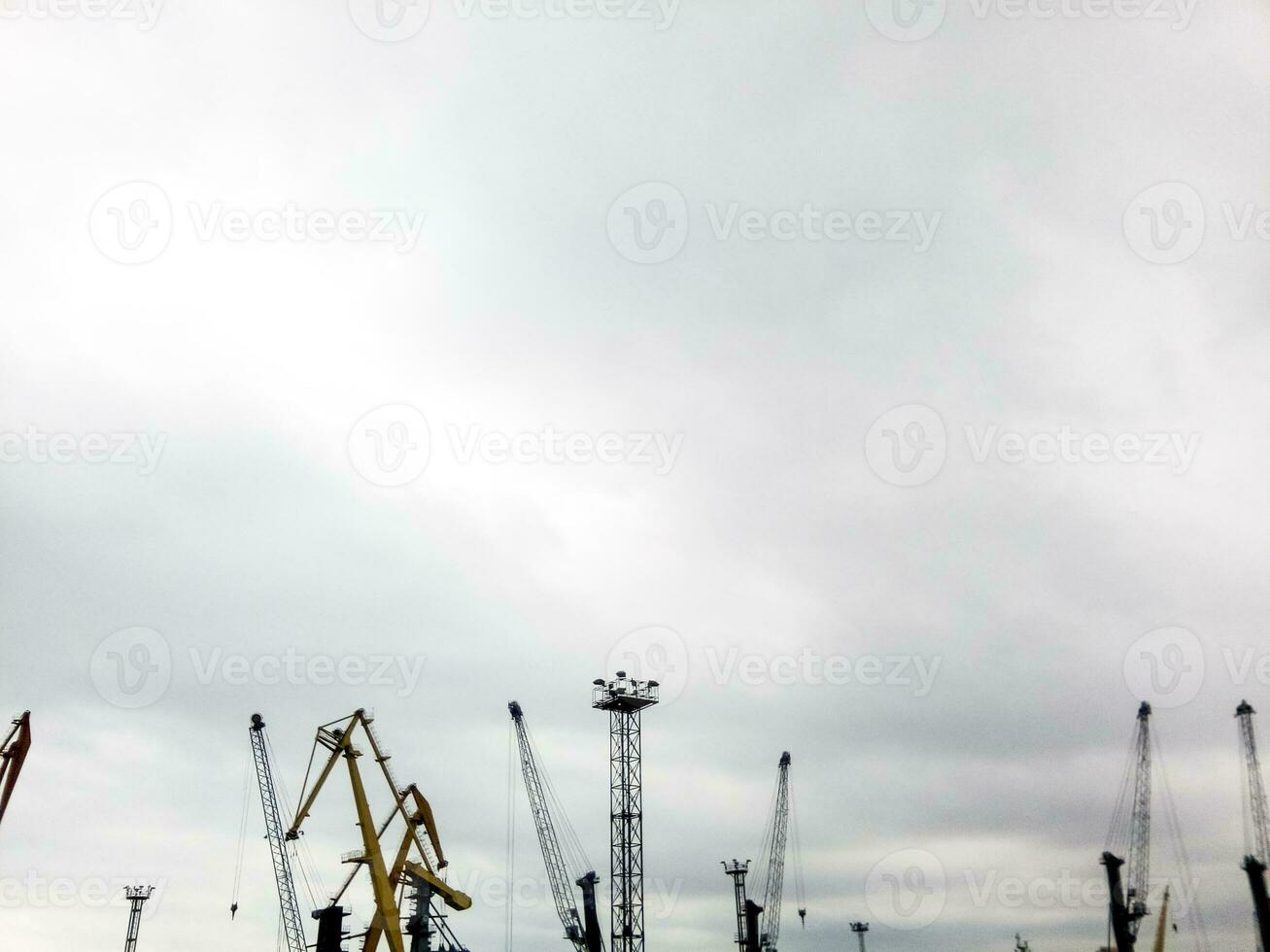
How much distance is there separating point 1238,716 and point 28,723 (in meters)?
135

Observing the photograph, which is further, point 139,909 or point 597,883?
point 139,909

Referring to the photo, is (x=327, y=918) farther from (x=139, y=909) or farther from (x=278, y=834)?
(x=139, y=909)

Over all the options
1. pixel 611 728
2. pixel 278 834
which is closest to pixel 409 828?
pixel 611 728

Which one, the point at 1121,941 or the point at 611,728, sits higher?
the point at 611,728

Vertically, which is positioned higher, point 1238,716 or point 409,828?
point 1238,716

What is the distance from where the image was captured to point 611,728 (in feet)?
272

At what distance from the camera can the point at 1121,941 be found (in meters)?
94.0

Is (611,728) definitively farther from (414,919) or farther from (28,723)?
(28,723)

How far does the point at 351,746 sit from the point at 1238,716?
110987 millimetres

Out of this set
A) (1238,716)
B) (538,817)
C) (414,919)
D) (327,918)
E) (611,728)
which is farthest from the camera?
(1238,716)

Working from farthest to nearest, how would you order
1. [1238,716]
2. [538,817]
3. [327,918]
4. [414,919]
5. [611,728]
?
[1238,716] → [538,817] → [611,728] → [414,919] → [327,918]

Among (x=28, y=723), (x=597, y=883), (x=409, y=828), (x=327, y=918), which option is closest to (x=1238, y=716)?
(x=597, y=883)

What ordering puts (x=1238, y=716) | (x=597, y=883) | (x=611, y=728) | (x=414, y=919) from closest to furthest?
(x=414, y=919) → (x=611, y=728) → (x=597, y=883) → (x=1238, y=716)

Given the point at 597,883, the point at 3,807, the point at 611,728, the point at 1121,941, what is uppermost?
the point at 611,728
